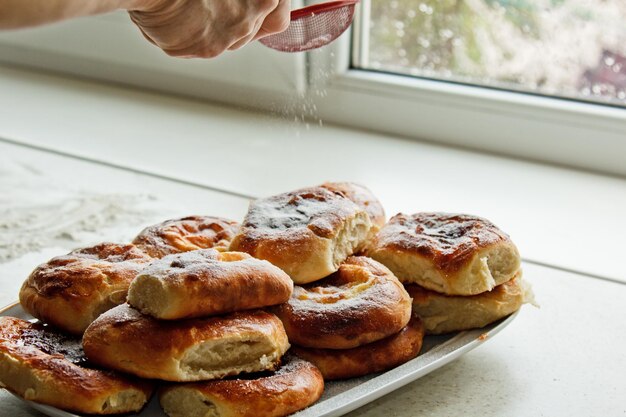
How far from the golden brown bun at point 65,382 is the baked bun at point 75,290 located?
0.03 m

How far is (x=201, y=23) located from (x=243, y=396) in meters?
0.38

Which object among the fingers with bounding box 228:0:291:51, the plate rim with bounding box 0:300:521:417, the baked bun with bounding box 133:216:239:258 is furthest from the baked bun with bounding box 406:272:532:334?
the fingers with bounding box 228:0:291:51

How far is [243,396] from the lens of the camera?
0.78 meters

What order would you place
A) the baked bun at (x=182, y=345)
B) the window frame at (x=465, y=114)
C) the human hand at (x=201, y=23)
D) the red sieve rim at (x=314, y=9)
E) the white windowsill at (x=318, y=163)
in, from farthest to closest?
the window frame at (x=465, y=114)
the white windowsill at (x=318, y=163)
the red sieve rim at (x=314, y=9)
the human hand at (x=201, y=23)
the baked bun at (x=182, y=345)

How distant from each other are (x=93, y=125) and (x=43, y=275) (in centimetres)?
101

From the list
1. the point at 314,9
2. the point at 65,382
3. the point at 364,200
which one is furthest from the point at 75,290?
the point at 314,9

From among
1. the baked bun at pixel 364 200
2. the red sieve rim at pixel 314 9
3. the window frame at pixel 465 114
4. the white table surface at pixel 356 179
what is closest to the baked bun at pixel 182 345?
the white table surface at pixel 356 179

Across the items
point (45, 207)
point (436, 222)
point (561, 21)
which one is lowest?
point (45, 207)

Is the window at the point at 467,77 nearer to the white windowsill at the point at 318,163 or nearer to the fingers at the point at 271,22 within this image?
the white windowsill at the point at 318,163

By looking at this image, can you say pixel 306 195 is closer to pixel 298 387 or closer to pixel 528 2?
pixel 298 387

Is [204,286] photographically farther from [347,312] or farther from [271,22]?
[271,22]

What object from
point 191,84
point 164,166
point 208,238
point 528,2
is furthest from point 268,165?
point 208,238

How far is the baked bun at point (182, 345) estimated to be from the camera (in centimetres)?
78

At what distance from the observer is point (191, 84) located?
2.00 m
